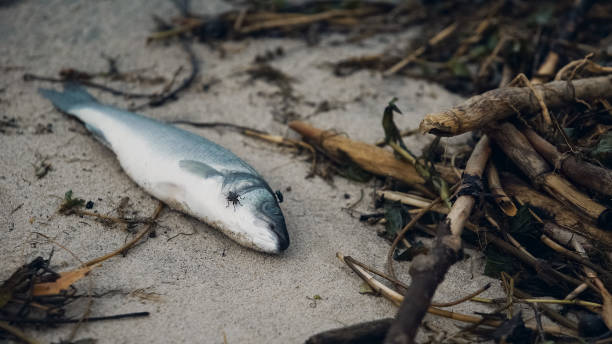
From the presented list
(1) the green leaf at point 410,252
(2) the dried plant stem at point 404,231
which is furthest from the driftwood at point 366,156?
(1) the green leaf at point 410,252

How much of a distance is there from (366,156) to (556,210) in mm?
1299

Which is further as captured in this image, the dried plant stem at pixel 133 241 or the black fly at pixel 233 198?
the black fly at pixel 233 198

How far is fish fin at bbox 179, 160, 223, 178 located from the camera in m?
2.75

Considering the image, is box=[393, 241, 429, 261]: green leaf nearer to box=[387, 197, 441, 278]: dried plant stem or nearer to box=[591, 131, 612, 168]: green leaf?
box=[387, 197, 441, 278]: dried plant stem

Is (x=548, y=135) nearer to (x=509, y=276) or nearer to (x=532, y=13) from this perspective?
(x=509, y=276)

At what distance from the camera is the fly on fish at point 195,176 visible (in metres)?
2.53

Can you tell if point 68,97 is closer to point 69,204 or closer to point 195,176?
point 69,204

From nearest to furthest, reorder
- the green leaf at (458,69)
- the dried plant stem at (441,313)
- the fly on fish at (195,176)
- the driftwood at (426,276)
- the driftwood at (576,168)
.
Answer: the driftwood at (426,276), the dried plant stem at (441,313), the driftwood at (576,168), the fly on fish at (195,176), the green leaf at (458,69)

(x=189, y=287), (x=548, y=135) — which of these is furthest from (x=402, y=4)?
(x=189, y=287)

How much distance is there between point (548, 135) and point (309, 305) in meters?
1.91

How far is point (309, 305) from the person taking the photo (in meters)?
2.30

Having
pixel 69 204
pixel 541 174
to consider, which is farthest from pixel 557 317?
pixel 69 204

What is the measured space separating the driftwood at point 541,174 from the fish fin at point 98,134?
9.09ft

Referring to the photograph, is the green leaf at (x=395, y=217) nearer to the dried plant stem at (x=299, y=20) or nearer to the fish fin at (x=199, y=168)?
the fish fin at (x=199, y=168)
